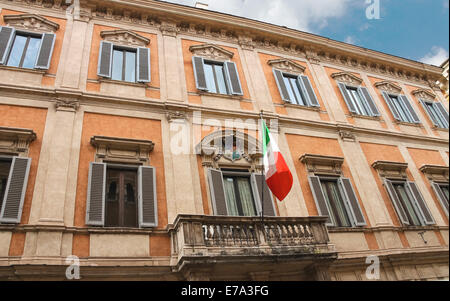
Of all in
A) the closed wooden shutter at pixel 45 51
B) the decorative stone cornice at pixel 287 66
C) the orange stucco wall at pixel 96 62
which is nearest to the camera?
the closed wooden shutter at pixel 45 51

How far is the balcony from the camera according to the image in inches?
259

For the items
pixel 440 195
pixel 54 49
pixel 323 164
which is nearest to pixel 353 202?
pixel 323 164

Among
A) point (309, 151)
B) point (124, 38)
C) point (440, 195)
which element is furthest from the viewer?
point (124, 38)

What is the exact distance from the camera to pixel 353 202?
373 inches

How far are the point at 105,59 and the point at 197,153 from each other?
13.1 feet

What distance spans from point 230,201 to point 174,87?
12.6 feet

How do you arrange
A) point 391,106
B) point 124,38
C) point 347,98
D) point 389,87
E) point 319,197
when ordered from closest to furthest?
point 319,197 < point 124,38 < point 347,98 < point 391,106 < point 389,87

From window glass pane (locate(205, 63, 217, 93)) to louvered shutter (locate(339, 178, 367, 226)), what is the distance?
4.74 metres

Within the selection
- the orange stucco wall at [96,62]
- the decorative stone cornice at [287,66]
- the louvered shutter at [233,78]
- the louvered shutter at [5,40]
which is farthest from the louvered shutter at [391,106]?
the louvered shutter at [5,40]

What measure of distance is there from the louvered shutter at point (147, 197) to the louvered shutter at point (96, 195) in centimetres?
79

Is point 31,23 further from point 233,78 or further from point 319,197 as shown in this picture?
point 319,197

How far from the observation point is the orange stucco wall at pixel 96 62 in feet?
31.3

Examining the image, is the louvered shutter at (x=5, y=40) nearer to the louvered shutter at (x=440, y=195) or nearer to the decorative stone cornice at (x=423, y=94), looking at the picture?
the louvered shutter at (x=440, y=195)

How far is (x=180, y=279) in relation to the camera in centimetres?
693
